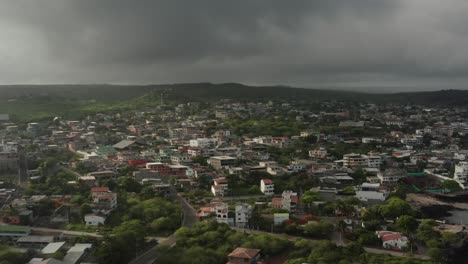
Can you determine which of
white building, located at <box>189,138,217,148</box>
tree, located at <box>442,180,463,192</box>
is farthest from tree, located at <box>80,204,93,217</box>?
tree, located at <box>442,180,463,192</box>

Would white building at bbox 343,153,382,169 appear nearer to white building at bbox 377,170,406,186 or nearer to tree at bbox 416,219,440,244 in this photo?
white building at bbox 377,170,406,186

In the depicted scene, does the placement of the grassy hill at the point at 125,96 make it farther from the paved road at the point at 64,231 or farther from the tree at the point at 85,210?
the paved road at the point at 64,231

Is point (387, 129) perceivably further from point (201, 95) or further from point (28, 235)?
point (201, 95)

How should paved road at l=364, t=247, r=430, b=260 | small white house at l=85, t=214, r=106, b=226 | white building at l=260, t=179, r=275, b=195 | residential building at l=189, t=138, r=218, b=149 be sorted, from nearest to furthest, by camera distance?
1. paved road at l=364, t=247, r=430, b=260
2. small white house at l=85, t=214, r=106, b=226
3. white building at l=260, t=179, r=275, b=195
4. residential building at l=189, t=138, r=218, b=149

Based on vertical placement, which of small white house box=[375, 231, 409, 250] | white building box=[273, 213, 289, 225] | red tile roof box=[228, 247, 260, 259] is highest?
red tile roof box=[228, 247, 260, 259]

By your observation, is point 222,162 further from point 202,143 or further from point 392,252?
point 392,252

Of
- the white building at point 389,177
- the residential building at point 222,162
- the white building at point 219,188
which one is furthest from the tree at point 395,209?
the residential building at point 222,162

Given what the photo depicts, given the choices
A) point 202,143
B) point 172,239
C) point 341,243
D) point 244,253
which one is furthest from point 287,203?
point 202,143
